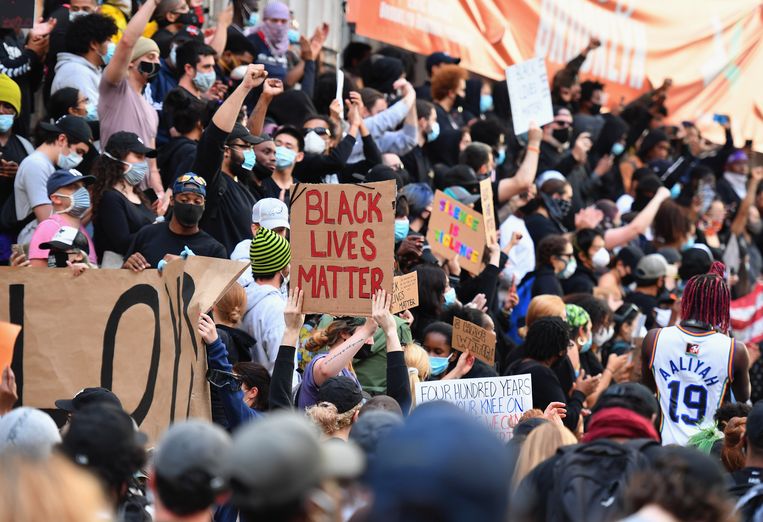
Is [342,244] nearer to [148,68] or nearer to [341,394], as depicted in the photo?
[341,394]

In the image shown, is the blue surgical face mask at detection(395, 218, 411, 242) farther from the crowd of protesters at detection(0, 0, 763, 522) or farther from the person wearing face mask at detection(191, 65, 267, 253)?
the person wearing face mask at detection(191, 65, 267, 253)

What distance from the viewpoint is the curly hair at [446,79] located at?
44.8ft

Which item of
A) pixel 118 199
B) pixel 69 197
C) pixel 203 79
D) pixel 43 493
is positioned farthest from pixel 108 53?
pixel 43 493

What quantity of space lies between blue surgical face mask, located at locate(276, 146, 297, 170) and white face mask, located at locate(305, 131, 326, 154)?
0.74 m

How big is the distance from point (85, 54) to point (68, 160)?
1521 mm

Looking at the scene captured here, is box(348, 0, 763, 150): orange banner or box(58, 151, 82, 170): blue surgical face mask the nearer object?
box(58, 151, 82, 170): blue surgical face mask

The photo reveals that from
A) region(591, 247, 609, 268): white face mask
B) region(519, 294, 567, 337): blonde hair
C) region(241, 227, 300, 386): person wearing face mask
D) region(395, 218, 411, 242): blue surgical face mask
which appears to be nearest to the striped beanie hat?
region(241, 227, 300, 386): person wearing face mask

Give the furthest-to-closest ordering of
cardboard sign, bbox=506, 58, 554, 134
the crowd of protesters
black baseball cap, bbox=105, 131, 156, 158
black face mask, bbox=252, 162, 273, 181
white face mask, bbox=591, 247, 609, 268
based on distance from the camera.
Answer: cardboard sign, bbox=506, 58, 554, 134
white face mask, bbox=591, 247, 609, 268
black face mask, bbox=252, 162, 273, 181
black baseball cap, bbox=105, 131, 156, 158
the crowd of protesters

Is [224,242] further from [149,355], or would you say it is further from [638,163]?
[638,163]

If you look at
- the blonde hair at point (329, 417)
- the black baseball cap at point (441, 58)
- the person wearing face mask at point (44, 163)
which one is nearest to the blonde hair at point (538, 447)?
the blonde hair at point (329, 417)

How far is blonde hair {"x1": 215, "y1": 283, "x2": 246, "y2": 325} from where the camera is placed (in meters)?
7.16

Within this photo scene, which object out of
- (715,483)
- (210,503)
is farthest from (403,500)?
(715,483)

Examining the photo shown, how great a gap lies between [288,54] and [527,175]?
254 cm

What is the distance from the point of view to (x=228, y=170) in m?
8.72
